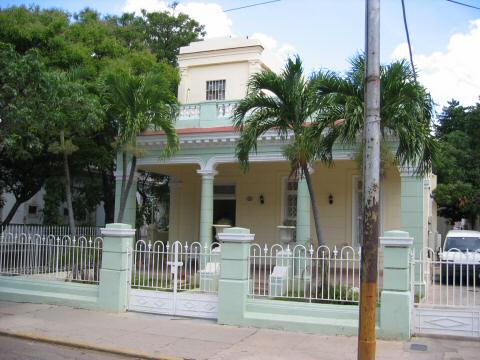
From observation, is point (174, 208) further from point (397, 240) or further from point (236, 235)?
point (397, 240)

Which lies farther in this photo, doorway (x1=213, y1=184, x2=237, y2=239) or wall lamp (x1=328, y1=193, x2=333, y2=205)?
doorway (x1=213, y1=184, x2=237, y2=239)

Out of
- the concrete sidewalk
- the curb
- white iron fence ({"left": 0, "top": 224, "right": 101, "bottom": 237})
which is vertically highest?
white iron fence ({"left": 0, "top": 224, "right": 101, "bottom": 237})

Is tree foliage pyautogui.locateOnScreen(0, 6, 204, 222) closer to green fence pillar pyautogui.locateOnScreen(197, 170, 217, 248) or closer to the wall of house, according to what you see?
the wall of house

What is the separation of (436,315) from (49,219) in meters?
18.9

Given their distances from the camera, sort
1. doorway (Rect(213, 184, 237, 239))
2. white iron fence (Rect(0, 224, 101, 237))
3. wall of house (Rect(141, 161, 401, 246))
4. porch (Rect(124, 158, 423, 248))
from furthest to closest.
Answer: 1. doorway (Rect(213, 184, 237, 239))
2. wall of house (Rect(141, 161, 401, 246))
3. porch (Rect(124, 158, 423, 248))
4. white iron fence (Rect(0, 224, 101, 237))

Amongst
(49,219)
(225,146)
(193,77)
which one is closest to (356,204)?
(225,146)

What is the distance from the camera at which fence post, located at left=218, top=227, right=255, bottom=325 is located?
9172 mm

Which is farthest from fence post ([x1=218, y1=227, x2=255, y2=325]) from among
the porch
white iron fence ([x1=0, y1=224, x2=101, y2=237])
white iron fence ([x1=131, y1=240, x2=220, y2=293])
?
white iron fence ([x1=0, y1=224, x2=101, y2=237])

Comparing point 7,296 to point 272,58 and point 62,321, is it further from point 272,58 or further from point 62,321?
point 272,58

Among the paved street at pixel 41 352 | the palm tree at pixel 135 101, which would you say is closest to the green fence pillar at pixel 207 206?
the palm tree at pixel 135 101

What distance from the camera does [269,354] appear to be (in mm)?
7449

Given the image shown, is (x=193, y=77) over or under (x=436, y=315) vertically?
over

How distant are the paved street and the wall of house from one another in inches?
355

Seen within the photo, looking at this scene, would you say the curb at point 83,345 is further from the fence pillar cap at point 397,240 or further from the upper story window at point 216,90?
the upper story window at point 216,90
